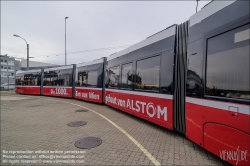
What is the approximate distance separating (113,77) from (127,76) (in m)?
1.88

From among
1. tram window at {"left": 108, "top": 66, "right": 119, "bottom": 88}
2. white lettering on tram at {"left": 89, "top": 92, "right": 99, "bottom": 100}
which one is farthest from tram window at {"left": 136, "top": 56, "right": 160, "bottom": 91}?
white lettering on tram at {"left": 89, "top": 92, "right": 99, "bottom": 100}

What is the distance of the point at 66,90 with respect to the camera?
15.1 m

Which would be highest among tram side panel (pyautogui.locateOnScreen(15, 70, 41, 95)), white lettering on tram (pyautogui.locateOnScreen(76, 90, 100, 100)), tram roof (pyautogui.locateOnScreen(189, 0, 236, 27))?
tram roof (pyautogui.locateOnScreen(189, 0, 236, 27))

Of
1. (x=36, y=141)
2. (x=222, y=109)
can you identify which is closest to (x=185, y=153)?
(x=222, y=109)

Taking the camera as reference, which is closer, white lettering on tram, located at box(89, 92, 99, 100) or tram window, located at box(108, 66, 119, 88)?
tram window, located at box(108, 66, 119, 88)

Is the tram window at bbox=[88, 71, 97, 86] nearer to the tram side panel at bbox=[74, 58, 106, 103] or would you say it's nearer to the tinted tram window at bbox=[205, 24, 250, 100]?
the tram side panel at bbox=[74, 58, 106, 103]

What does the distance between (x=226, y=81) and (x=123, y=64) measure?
5.40 metres

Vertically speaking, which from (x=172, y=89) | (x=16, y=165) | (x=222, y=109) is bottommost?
(x=16, y=165)

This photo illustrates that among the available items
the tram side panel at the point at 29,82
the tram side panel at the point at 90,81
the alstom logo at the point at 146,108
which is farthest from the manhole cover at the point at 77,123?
the tram side panel at the point at 29,82

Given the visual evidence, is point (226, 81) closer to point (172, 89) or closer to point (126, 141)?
point (172, 89)

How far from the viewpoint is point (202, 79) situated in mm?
3518

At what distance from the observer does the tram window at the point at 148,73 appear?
5.38m
